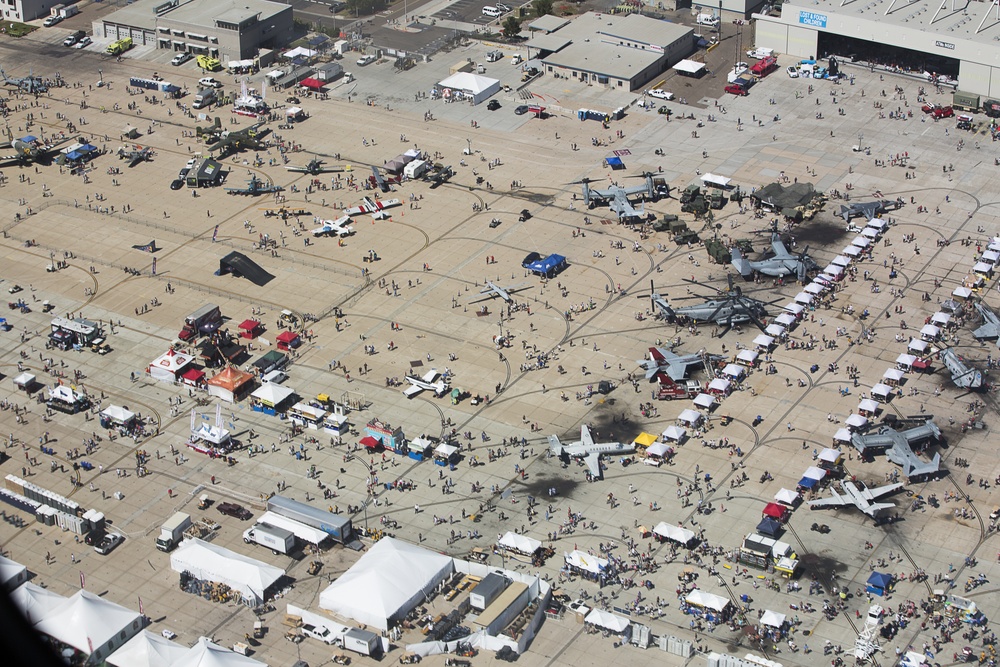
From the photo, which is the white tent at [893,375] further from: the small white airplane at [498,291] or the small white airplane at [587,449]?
the small white airplane at [498,291]

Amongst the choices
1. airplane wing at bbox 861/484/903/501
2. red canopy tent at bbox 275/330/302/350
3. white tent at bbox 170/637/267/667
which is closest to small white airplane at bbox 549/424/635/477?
airplane wing at bbox 861/484/903/501

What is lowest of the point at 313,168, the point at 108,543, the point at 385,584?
the point at 108,543

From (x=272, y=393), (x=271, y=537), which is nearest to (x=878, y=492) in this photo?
(x=271, y=537)

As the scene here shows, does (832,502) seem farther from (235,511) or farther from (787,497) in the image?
(235,511)

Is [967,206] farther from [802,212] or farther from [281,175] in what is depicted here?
[281,175]

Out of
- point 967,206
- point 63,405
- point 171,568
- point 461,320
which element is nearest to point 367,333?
point 461,320

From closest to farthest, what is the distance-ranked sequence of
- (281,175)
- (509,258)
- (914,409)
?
(914,409), (509,258), (281,175)
